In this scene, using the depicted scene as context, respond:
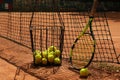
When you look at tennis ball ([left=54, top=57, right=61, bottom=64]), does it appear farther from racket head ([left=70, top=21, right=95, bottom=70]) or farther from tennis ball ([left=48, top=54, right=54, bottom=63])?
racket head ([left=70, top=21, right=95, bottom=70])

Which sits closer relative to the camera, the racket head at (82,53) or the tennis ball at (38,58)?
the tennis ball at (38,58)

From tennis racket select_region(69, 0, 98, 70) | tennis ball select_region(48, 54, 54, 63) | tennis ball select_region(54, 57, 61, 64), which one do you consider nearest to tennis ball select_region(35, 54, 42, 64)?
tennis ball select_region(48, 54, 54, 63)

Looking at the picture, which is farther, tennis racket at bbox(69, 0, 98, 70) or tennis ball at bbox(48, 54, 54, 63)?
tennis racket at bbox(69, 0, 98, 70)

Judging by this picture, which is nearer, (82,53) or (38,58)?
(38,58)

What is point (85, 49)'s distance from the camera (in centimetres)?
663

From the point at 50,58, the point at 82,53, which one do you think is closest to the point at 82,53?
the point at 82,53

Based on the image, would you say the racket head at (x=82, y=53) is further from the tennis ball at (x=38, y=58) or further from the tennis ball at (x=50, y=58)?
the tennis ball at (x=38, y=58)

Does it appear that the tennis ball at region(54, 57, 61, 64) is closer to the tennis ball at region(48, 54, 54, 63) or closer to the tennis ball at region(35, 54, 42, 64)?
the tennis ball at region(48, 54, 54, 63)

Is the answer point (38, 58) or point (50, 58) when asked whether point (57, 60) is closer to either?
point (50, 58)

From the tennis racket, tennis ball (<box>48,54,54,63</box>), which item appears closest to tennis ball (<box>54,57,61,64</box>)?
tennis ball (<box>48,54,54,63</box>)

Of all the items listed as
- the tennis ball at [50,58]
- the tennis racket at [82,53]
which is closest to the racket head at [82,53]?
the tennis racket at [82,53]

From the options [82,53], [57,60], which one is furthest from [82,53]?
[57,60]

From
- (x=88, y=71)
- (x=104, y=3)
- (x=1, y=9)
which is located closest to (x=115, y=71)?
(x=88, y=71)

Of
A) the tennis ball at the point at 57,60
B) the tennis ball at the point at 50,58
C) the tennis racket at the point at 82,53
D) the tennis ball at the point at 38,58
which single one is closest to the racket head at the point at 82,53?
the tennis racket at the point at 82,53
